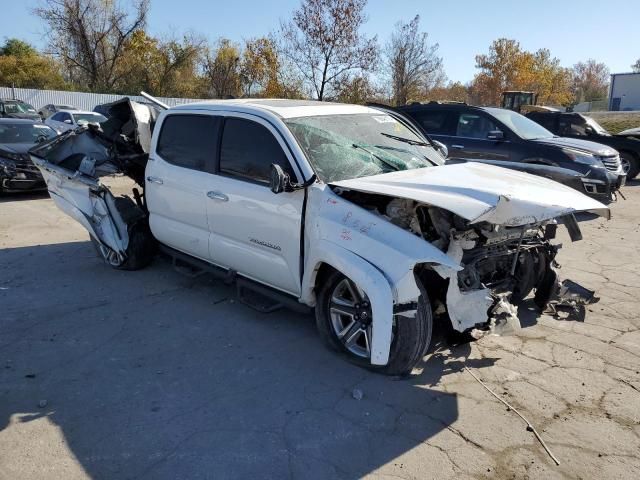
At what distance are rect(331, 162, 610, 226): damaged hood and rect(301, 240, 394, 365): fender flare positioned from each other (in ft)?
1.55

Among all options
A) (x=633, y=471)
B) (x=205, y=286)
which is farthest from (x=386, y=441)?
(x=205, y=286)

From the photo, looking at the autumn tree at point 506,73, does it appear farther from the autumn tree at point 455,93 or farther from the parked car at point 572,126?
the parked car at point 572,126

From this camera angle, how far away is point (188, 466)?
9.43 ft

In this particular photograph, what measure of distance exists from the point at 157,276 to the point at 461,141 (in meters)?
6.70

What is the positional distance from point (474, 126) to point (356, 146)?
21.8 feet

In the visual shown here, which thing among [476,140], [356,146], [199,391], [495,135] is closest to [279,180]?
[356,146]

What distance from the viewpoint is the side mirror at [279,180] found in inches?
151

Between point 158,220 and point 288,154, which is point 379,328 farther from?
point 158,220

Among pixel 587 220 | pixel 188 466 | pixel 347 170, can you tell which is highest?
pixel 347 170

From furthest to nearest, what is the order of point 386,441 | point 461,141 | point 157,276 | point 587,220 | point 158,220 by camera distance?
1. point 461,141
2. point 587,220
3. point 157,276
4. point 158,220
5. point 386,441

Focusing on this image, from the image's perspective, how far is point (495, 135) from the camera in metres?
9.84

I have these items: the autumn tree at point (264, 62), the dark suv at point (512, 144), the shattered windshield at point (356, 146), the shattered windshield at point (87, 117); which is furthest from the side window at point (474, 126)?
the autumn tree at point (264, 62)

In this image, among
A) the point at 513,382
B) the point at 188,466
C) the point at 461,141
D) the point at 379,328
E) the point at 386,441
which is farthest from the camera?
the point at 461,141

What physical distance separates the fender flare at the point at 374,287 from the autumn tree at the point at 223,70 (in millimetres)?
39154
